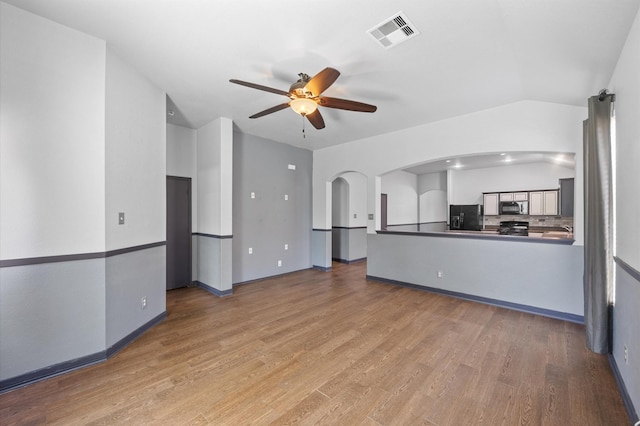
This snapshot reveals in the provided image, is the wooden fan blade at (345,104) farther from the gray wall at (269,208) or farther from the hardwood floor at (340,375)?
the gray wall at (269,208)

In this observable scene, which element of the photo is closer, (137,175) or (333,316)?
(137,175)

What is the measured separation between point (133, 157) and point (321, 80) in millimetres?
2119

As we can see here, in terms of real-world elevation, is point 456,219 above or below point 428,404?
above

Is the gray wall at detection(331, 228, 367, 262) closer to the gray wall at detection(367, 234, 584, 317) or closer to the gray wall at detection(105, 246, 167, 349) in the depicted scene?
the gray wall at detection(367, 234, 584, 317)

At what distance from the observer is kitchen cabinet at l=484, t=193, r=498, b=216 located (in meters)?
7.62

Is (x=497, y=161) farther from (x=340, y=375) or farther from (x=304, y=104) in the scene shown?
(x=340, y=375)

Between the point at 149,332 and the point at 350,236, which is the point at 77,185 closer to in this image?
the point at 149,332

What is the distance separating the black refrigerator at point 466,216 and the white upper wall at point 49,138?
8313 mm

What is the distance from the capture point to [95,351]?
7.74 feet

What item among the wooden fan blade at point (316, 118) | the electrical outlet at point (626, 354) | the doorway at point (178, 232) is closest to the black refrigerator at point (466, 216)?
the electrical outlet at point (626, 354)

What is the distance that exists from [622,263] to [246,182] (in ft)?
16.2

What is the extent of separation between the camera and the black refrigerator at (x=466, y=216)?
7.71m

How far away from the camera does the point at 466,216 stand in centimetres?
786

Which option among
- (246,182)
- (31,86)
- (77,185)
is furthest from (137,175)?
(246,182)
